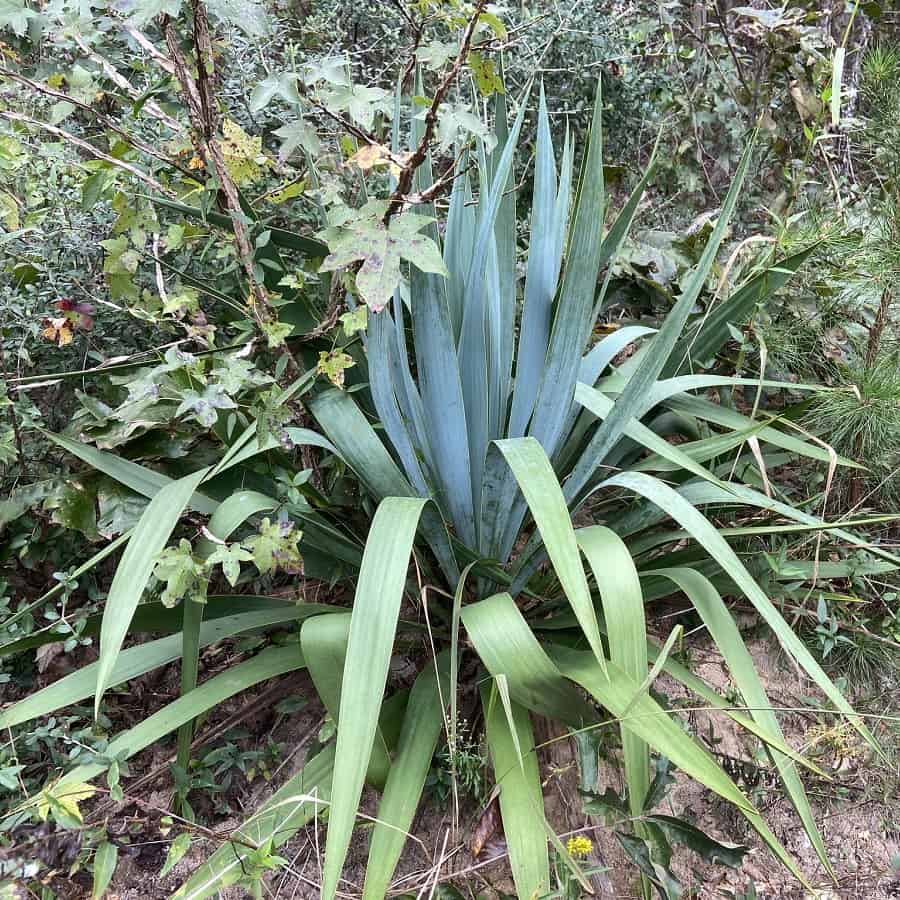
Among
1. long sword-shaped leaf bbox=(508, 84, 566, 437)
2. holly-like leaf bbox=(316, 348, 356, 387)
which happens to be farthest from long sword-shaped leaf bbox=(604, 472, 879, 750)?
holly-like leaf bbox=(316, 348, 356, 387)

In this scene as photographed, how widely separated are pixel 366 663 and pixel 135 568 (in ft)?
1.10

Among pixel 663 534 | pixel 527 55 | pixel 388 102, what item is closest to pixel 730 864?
pixel 663 534

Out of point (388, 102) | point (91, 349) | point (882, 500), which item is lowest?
point (882, 500)

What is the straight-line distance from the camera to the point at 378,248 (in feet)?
3.07

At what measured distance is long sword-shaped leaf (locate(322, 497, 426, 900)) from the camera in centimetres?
74

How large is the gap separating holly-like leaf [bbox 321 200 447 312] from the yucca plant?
141 mm

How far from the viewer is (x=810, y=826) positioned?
3.08 ft

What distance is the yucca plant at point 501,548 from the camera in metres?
0.87

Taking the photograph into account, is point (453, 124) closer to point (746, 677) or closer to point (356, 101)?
point (356, 101)

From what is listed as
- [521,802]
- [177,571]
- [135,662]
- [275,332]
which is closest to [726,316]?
[275,332]

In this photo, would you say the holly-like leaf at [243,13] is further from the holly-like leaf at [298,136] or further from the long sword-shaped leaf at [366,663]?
the long sword-shaped leaf at [366,663]

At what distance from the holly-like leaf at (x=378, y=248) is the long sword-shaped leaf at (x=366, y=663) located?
28 cm

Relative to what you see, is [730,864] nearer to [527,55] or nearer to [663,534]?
[663,534]

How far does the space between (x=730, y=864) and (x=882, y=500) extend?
98 centimetres
